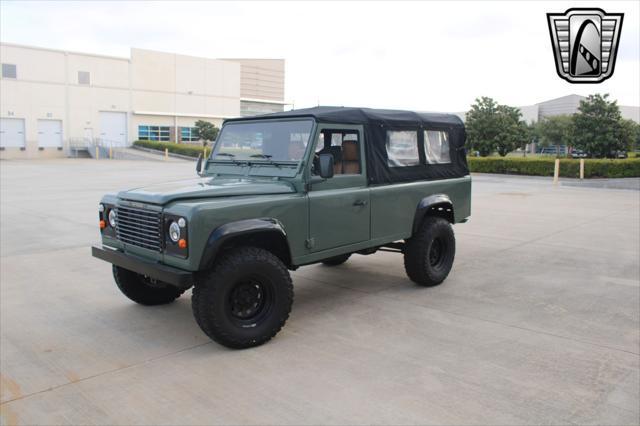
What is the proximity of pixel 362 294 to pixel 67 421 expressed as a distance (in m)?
3.55

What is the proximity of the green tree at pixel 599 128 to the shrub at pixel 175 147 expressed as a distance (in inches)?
955

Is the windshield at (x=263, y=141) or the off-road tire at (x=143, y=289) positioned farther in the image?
the off-road tire at (x=143, y=289)

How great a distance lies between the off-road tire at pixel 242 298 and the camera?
14.5ft

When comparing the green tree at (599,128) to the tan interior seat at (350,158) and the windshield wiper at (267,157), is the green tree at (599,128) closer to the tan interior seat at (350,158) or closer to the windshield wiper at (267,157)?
the tan interior seat at (350,158)

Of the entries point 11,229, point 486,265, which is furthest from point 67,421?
point 11,229

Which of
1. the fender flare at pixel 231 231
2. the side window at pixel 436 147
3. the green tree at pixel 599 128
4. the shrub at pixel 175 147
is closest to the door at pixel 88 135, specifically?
the shrub at pixel 175 147

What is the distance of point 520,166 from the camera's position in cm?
2567

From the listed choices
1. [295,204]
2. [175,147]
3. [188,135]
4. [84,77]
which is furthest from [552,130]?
[295,204]

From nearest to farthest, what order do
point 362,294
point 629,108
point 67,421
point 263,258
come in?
point 67,421
point 263,258
point 362,294
point 629,108

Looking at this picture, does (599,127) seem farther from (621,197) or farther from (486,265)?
(486,265)

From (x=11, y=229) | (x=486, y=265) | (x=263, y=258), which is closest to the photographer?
(x=263, y=258)

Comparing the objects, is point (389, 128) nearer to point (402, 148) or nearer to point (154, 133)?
point (402, 148)

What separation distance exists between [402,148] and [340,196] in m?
1.30

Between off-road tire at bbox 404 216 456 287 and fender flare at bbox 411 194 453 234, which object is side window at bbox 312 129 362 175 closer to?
fender flare at bbox 411 194 453 234
